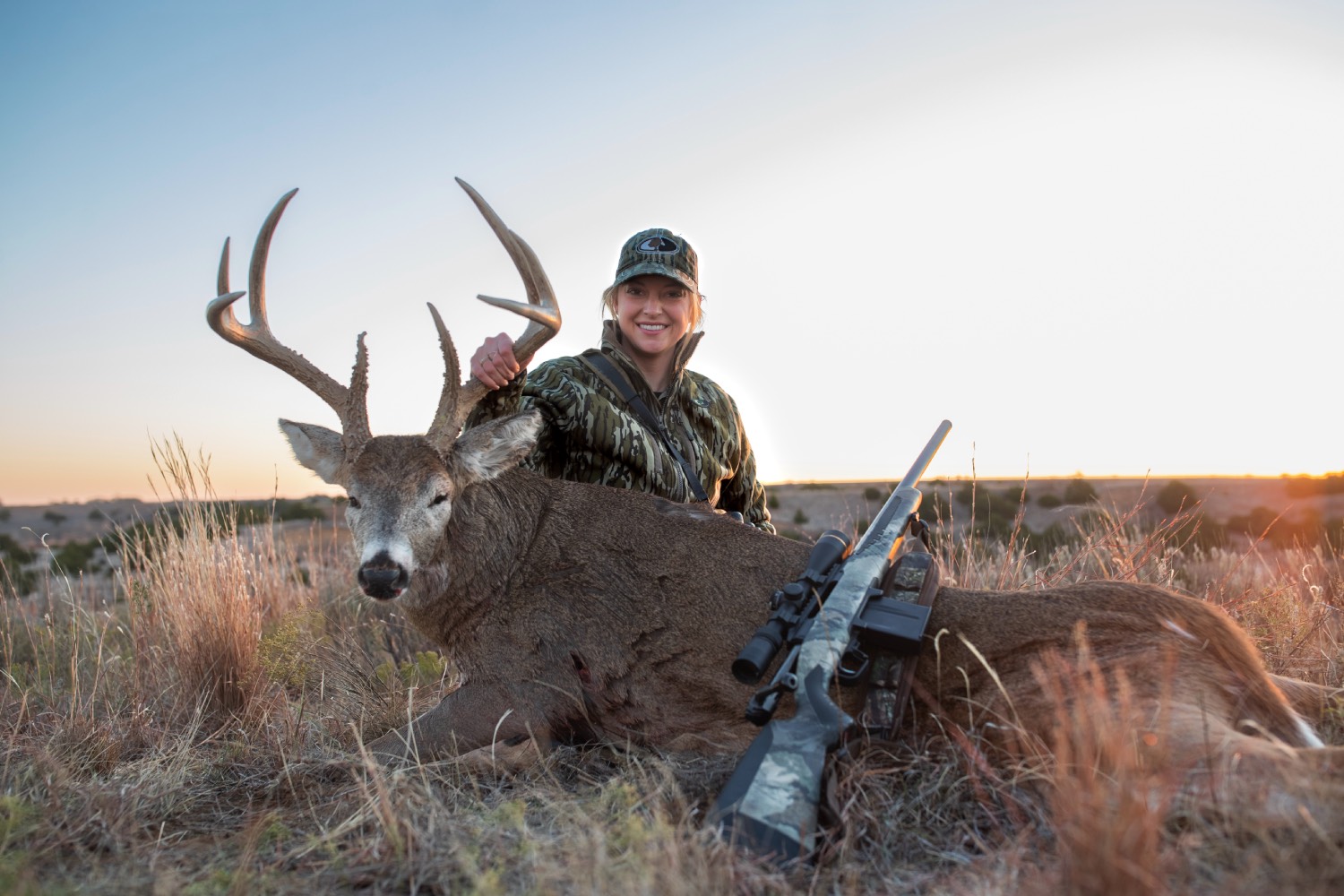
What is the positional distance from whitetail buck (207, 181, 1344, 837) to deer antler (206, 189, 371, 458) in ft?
0.03

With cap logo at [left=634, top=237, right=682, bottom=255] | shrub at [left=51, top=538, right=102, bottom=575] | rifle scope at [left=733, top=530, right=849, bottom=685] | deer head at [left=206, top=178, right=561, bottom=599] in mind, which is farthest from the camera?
shrub at [left=51, top=538, right=102, bottom=575]

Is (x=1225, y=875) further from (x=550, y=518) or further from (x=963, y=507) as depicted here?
(x=963, y=507)

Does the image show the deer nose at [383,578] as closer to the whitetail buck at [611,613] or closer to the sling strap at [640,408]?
the whitetail buck at [611,613]

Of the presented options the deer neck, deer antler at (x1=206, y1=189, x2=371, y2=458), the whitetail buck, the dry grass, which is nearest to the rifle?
the dry grass

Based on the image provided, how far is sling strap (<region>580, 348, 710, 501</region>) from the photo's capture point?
5953 mm

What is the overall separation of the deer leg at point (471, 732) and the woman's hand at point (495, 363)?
166 centimetres

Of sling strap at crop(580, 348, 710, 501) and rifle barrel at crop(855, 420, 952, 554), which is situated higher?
sling strap at crop(580, 348, 710, 501)

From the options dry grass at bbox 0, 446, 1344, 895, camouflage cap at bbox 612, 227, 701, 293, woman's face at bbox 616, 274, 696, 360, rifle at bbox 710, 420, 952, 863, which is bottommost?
dry grass at bbox 0, 446, 1344, 895

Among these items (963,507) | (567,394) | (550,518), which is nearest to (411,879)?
(550,518)

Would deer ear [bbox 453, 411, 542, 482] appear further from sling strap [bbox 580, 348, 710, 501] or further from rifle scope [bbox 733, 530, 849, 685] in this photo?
rifle scope [bbox 733, 530, 849, 685]

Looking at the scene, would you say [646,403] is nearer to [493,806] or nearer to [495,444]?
[495,444]

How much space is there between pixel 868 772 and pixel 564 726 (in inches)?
61.2

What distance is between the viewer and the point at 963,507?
28.6 metres

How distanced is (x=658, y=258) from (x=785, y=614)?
340cm
